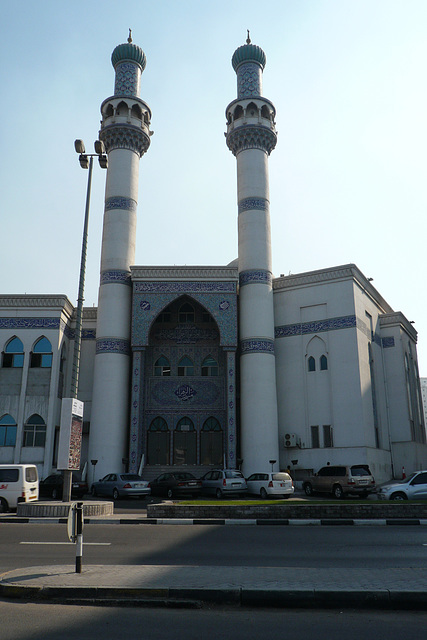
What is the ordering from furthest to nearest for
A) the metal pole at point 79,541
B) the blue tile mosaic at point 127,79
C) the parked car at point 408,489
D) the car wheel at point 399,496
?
1. the blue tile mosaic at point 127,79
2. the car wheel at point 399,496
3. the parked car at point 408,489
4. the metal pole at point 79,541

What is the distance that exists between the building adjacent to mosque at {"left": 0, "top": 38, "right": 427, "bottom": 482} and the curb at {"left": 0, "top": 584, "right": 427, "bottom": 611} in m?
20.6

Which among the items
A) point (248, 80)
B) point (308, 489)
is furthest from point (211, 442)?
point (248, 80)

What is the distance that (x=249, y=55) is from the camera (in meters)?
33.4

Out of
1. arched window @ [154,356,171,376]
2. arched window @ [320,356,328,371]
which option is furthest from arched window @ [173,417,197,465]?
arched window @ [320,356,328,371]

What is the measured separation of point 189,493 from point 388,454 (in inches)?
455

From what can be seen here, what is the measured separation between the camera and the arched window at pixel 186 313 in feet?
101

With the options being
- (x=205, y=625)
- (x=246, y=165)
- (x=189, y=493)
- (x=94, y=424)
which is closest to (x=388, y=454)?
(x=189, y=493)

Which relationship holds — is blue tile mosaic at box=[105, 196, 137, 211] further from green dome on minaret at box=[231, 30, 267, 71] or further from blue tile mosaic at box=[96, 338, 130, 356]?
green dome on minaret at box=[231, 30, 267, 71]

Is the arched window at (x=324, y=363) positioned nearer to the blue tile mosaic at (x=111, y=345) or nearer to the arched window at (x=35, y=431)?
the blue tile mosaic at (x=111, y=345)

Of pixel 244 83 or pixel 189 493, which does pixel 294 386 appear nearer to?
pixel 189 493

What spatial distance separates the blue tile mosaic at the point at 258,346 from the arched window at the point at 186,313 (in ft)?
13.2

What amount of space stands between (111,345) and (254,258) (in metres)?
8.46

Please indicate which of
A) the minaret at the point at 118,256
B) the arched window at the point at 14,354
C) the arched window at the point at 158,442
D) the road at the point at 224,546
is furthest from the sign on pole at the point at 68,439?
the arched window at the point at 158,442

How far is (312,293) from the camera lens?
94.2 feet
